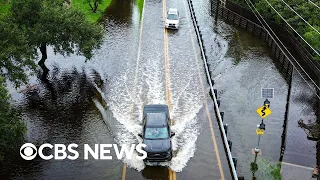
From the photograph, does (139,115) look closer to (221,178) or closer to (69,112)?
(69,112)

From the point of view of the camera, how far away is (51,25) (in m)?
28.1

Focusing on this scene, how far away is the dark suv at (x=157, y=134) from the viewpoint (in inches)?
832

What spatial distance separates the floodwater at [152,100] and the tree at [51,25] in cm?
328

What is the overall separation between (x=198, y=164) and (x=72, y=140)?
760cm

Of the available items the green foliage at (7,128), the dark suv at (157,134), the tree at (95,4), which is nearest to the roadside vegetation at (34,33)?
the green foliage at (7,128)

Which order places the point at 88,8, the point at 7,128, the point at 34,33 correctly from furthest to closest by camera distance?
the point at 88,8, the point at 34,33, the point at 7,128

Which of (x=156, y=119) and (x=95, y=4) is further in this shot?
(x=95, y=4)

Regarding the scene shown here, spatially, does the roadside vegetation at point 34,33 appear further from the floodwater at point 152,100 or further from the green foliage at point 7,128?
the green foliage at point 7,128

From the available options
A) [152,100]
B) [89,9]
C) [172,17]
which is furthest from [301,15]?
[89,9]

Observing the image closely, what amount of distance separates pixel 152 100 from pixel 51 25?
8804mm

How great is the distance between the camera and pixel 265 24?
40.9 m

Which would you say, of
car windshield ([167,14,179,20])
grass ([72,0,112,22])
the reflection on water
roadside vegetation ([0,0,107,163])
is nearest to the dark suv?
the reflection on water

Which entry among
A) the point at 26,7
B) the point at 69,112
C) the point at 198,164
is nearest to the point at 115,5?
the point at 26,7

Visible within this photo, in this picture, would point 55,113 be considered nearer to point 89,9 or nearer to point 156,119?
point 156,119
